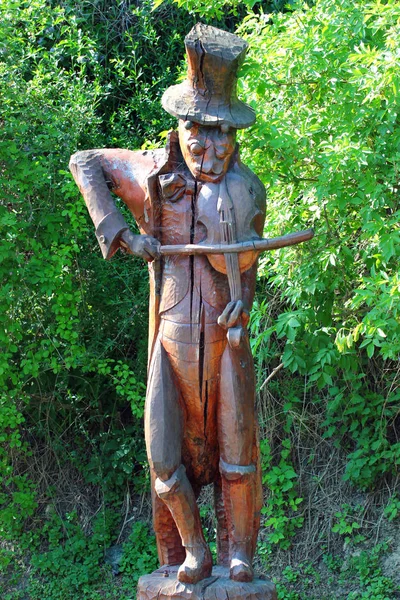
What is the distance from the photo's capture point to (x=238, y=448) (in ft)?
13.0

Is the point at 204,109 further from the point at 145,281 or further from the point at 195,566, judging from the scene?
the point at 145,281

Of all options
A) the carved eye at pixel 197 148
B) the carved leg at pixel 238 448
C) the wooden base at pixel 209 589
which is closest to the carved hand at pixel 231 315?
the carved leg at pixel 238 448

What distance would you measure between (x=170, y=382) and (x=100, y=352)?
303 centimetres

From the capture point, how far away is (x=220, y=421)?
4.01m

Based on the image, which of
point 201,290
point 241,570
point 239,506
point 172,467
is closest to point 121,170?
point 201,290

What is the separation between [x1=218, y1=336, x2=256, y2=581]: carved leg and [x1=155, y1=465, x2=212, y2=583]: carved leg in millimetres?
134

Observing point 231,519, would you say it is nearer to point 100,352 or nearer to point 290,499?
point 290,499

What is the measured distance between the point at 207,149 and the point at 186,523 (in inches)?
58.0

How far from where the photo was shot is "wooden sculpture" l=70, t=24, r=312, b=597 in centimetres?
393

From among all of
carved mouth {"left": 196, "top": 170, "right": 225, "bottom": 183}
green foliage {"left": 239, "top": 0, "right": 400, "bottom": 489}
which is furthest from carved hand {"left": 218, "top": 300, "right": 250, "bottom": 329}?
green foliage {"left": 239, "top": 0, "right": 400, "bottom": 489}

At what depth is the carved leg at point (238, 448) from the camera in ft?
13.0

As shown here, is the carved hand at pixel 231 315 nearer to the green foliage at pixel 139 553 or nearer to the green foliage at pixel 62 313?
the green foliage at pixel 62 313

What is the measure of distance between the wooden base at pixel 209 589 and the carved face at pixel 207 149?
1572 mm

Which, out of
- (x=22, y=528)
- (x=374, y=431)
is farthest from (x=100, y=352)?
(x=374, y=431)
